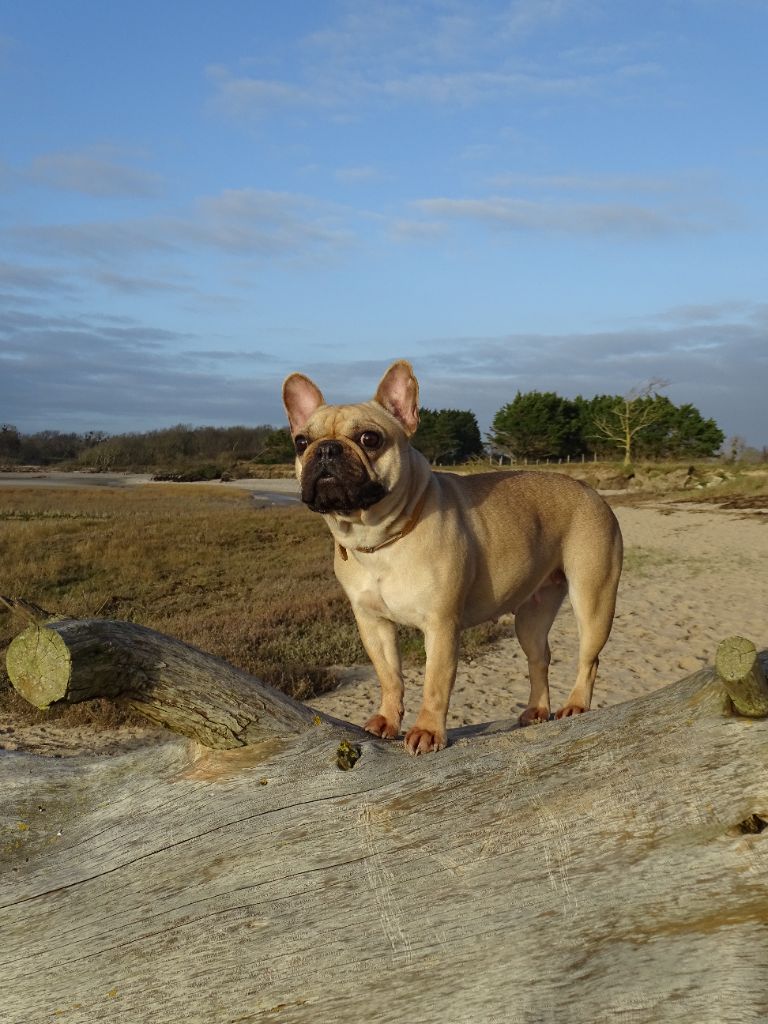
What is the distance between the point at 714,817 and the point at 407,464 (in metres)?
2.09

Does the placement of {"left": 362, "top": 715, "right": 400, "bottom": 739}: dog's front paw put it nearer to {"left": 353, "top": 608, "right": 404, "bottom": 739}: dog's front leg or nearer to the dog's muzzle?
{"left": 353, "top": 608, "right": 404, "bottom": 739}: dog's front leg

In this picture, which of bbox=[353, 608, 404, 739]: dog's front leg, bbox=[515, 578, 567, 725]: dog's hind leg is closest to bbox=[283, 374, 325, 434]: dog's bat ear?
bbox=[353, 608, 404, 739]: dog's front leg

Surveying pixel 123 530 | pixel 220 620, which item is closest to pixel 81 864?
pixel 220 620

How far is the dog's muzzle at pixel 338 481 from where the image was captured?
383 centimetres

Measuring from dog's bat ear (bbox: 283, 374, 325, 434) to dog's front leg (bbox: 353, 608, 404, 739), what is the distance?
3.70 feet

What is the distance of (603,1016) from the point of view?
2541 millimetres

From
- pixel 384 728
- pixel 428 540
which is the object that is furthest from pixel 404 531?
pixel 384 728

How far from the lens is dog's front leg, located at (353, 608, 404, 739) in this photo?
4.46 m

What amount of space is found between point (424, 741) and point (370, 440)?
141cm

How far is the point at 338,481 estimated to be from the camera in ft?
12.6

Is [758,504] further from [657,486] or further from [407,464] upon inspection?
[407,464]

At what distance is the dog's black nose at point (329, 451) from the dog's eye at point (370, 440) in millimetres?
138

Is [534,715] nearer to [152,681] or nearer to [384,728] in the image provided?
[384,728]

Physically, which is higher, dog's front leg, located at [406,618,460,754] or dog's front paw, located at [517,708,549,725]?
dog's front leg, located at [406,618,460,754]
